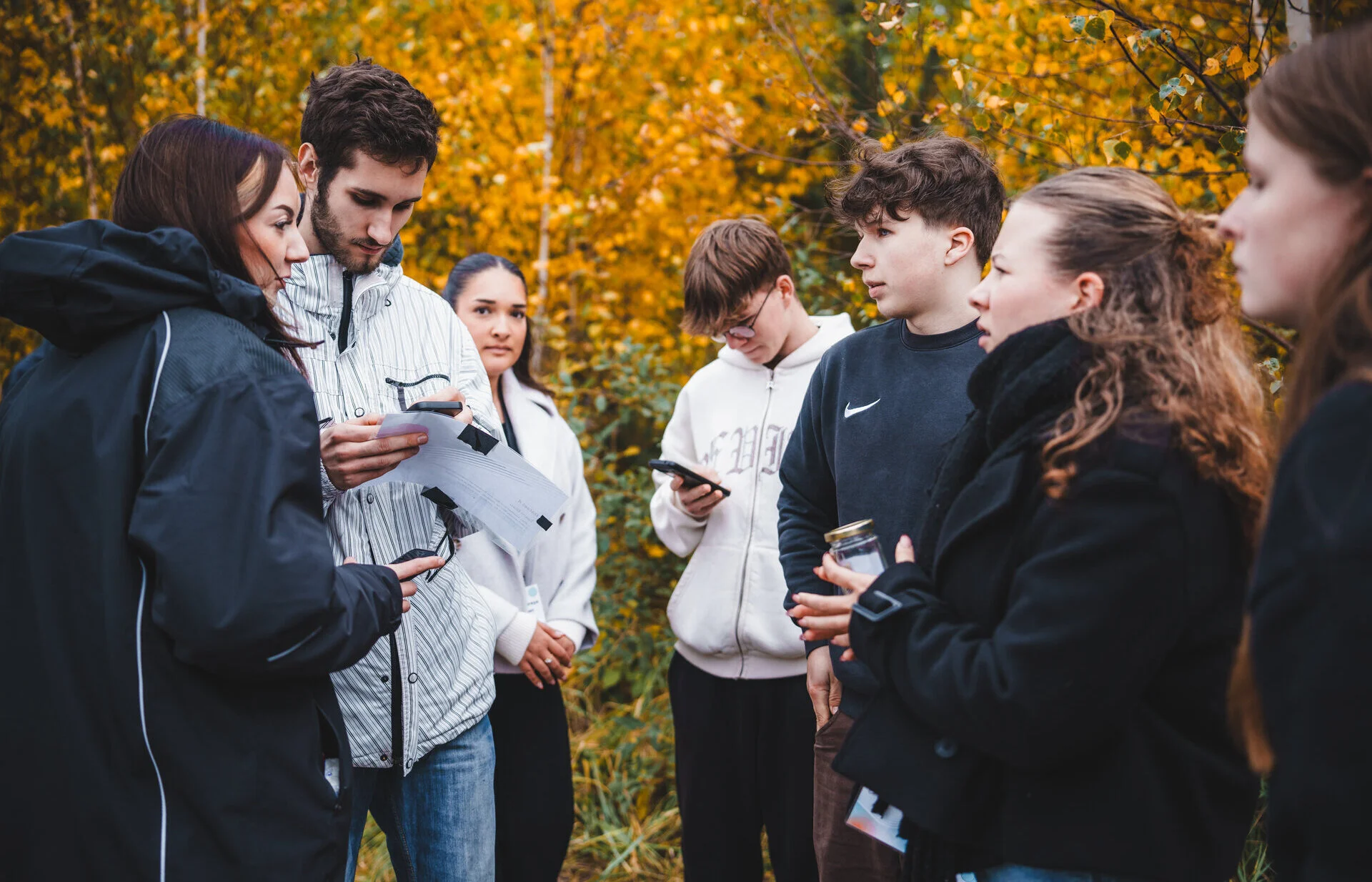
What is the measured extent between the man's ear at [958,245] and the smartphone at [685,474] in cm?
95

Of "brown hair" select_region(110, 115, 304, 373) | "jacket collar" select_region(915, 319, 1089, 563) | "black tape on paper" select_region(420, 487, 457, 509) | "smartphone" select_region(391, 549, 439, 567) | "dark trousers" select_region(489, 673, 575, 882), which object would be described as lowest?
"dark trousers" select_region(489, 673, 575, 882)

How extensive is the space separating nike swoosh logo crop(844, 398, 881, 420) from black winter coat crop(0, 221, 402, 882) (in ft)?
4.14

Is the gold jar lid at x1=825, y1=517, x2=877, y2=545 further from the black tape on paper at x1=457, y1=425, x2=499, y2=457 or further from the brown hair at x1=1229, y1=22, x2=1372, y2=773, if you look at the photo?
the black tape on paper at x1=457, y1=425, x2=499, y2=457

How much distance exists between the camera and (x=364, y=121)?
235 centimetres

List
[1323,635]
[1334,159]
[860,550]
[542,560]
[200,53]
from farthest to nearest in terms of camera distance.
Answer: [200,53] → [542,560] → [860,550] → [1334,159] → [1323,635]

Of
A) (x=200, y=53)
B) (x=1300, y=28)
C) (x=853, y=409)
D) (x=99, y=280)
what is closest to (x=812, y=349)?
(x=853, y=409)

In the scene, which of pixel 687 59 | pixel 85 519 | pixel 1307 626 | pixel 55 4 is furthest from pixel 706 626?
pixel 55 4

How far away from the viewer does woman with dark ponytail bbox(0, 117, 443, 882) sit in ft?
5.19

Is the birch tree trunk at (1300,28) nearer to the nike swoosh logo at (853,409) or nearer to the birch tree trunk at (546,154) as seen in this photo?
the nike swoosh logo at (853,409)

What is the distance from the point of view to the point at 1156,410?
1486 millimetres

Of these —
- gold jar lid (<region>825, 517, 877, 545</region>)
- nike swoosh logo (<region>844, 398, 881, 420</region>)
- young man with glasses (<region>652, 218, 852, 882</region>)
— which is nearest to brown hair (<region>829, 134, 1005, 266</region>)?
nike swoosh logo (<region>844, 398, 881, 420</region>)

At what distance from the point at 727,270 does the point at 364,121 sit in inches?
44.7

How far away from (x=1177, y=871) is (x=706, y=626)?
5.45 feet

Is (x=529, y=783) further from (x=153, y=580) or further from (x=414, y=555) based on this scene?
(x=153, y=580)
